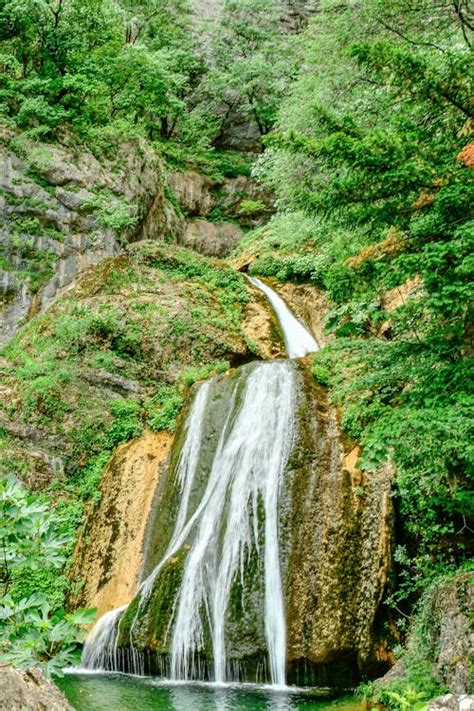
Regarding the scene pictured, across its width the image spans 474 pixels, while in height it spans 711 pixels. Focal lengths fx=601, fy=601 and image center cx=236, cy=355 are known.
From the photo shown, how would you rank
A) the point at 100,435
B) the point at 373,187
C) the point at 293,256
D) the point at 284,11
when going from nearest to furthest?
1. the point at 373,187
2. the point at 100,435
3. the point at 293,256
4. the point at 284,11

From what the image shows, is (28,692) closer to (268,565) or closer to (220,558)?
(268,565)

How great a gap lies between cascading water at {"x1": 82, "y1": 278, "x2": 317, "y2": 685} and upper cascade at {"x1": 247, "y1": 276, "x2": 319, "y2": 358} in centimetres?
369

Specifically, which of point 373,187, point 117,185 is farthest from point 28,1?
point 373,187

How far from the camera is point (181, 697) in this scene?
22.2ft

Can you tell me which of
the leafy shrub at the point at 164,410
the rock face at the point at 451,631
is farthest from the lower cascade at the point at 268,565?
the leafy shrub at the point at 164,410

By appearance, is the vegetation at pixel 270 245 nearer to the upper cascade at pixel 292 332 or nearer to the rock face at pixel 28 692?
the rock face at pixel 28 692

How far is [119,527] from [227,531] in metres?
2.75

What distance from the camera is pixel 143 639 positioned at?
8.00 meters

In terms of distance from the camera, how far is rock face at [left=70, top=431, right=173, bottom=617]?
9766mm

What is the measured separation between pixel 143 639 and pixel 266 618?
5.67ft

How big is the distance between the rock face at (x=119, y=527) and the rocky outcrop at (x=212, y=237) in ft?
42.2

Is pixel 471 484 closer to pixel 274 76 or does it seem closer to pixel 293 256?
pixel 293 256

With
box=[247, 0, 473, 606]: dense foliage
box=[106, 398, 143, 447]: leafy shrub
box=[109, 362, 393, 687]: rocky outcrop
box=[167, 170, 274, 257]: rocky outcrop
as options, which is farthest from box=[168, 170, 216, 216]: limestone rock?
box=[247, 0, 473, 606]: dense foliage

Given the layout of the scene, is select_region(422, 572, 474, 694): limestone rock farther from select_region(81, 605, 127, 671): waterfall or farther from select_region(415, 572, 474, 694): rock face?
select_region(81, 605, 127, 671): waterfall
